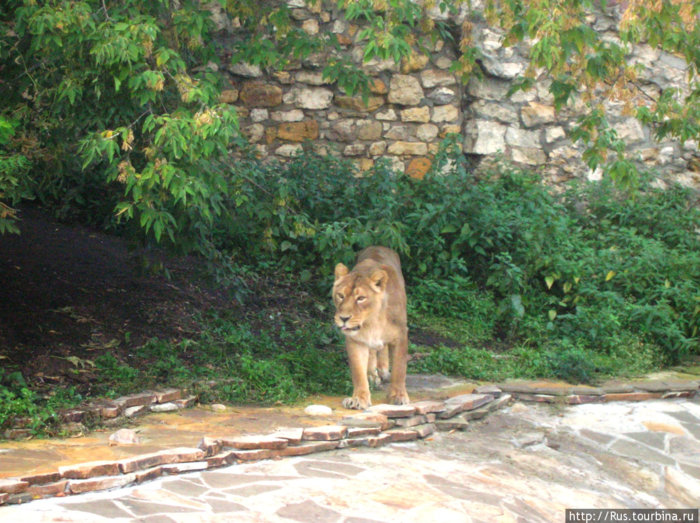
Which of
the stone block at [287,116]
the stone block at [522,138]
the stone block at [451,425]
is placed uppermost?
the stone block at [287,116]

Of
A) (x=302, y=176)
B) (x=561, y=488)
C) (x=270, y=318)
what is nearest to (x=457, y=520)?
(x=561, y=488)

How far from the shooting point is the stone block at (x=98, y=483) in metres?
4.80

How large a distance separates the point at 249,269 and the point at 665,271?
527 cm

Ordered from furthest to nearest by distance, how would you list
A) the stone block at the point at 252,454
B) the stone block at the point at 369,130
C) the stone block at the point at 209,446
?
the stone block at the point at 369,130, the stone block at the point at 252,454, the stone block at the point at 209,446

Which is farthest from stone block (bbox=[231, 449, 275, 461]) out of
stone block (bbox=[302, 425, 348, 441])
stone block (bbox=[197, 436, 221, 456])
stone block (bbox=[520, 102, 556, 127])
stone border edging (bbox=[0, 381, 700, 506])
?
stone block (bbox=[520, 102, 556, 127])

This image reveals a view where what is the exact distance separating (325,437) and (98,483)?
1.75 m

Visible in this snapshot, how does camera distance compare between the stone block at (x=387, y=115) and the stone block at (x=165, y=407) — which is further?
the stone block at (x=387, y=115)

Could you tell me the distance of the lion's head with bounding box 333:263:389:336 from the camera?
7.16m

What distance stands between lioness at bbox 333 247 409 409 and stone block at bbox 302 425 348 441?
103cm

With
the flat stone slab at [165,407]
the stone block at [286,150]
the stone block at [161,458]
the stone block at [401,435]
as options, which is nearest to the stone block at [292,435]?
the stone block at [161,458]

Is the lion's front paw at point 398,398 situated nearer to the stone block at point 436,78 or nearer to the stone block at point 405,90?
the stone block at point 405,90

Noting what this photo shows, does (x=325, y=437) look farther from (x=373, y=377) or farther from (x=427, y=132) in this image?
(x=427, y=132)

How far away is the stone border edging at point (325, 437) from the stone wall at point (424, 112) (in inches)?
194

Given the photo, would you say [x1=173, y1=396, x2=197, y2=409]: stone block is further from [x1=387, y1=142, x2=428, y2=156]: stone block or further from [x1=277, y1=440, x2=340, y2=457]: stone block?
[x1=387, y1=142, x2=428, y2=156]: stone block
